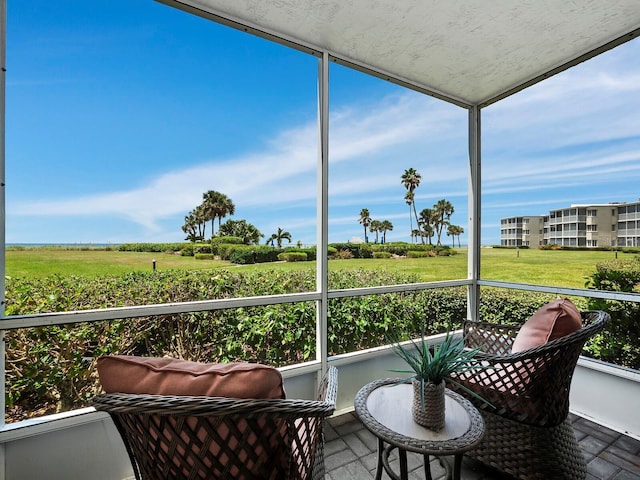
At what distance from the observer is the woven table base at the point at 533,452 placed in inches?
66.3

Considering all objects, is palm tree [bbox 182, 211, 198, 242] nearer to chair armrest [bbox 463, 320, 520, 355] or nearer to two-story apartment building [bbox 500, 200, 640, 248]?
chair armrest [bbox 463, 320, 520, 355]

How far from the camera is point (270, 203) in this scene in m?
2.53

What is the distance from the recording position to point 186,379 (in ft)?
3.05

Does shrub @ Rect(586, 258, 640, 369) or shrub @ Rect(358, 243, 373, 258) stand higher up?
shrub @ Rect(358, 243, 373, 258)

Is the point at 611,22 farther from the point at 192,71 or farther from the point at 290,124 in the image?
the point at 192,71

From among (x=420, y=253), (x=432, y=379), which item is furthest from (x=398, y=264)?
(x=432, y=379)

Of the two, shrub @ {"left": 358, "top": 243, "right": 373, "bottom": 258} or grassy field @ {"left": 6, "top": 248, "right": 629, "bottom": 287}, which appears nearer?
grassy field @ {"left": 6, "top": 248, "right": 629, "bottom": 287}

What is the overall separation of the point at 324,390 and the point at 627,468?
2050mm

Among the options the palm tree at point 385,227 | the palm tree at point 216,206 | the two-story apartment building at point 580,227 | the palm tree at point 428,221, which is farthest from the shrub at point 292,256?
the two-story apartment building at point 580,227

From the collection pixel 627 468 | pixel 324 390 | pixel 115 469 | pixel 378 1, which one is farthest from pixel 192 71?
pixel 627 468

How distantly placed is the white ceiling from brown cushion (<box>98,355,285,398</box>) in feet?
7.18

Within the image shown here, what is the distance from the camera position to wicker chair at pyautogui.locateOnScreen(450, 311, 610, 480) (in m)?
1.68

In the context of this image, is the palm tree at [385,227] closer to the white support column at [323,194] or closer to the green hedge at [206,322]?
the green hedge at [206,322]

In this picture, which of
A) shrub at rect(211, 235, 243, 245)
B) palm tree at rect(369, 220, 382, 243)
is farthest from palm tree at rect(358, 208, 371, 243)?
shrub at rect(211, 235, 243, 245)
